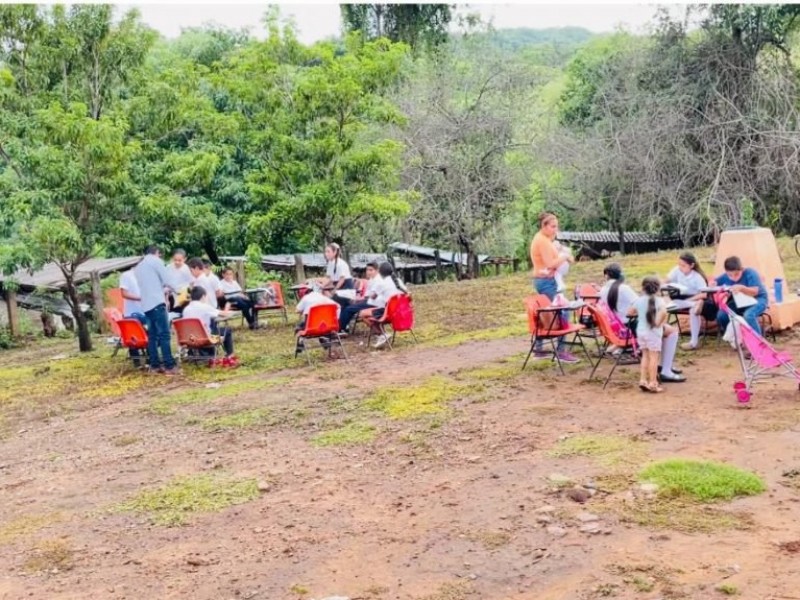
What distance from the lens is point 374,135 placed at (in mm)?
18250

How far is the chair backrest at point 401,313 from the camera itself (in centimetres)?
1058

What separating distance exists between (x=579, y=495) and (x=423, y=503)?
99 cm

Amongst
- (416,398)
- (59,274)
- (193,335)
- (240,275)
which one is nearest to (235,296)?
(193,335)

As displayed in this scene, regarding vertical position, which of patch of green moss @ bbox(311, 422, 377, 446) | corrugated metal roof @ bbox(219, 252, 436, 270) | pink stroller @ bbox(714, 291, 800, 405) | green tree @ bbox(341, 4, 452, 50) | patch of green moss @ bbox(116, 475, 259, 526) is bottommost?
patch of green moss @ bbox(116, 475, 259, 526)

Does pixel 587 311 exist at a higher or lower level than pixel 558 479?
higher

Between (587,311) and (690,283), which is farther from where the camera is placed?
(587,311)

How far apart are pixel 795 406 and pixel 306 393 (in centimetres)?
464

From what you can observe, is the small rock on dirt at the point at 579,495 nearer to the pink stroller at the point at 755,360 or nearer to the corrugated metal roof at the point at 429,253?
the pink stroller at the point at 755,360

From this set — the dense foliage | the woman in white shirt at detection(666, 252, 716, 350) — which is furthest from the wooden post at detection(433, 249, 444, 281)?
the woman in white shirt at detection(666, 252, 716, 350)

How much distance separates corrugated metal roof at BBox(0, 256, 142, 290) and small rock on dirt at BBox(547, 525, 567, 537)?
590 inches

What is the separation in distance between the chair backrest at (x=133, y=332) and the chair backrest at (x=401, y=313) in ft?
9.99

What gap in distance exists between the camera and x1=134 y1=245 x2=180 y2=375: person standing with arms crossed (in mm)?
9812

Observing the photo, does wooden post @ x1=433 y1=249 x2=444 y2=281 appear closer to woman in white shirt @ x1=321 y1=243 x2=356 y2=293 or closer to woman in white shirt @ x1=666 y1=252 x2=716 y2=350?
woman in white shirt @ x1=321 y1=243 x2=356 y2=293

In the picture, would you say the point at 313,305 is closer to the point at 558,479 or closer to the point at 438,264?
the point at 558,479
